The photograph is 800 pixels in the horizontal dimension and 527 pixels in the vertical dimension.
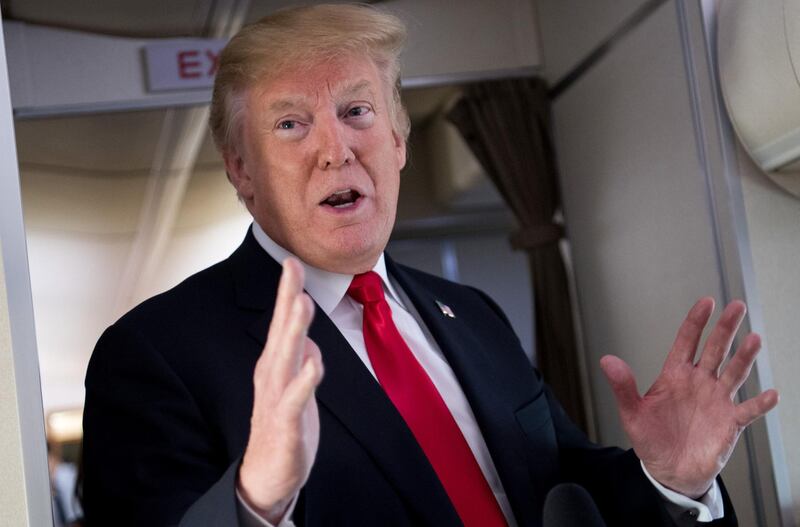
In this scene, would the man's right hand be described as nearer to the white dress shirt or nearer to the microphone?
the microphone

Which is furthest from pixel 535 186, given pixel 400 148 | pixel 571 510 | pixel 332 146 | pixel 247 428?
pixel 571 510

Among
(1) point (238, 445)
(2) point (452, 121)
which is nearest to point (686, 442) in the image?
(1) point (238, 445)

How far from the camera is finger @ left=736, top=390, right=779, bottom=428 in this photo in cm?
205

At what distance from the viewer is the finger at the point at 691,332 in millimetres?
2102

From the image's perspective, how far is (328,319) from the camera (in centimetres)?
223

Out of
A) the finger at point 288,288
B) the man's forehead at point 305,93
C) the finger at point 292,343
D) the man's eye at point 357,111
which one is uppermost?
the man's forehead at point 305,93

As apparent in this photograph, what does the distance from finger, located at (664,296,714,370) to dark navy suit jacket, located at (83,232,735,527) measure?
30 cm

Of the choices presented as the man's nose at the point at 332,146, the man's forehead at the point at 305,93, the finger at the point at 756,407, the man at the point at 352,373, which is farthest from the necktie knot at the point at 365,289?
the finger at the point at 756,407

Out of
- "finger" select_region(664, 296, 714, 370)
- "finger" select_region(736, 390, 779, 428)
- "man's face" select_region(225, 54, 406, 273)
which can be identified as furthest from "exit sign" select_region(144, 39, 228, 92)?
"finger" select_region(736, 390, 779, 428)

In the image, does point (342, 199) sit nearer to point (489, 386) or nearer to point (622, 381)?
point (489, 386)

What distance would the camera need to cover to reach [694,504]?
220 cm

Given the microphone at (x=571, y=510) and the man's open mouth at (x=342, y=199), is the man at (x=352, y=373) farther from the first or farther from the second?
the microphone at (x=571, y=510)

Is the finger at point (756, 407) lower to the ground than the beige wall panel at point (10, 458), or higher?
lower

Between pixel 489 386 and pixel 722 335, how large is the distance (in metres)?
0.52
